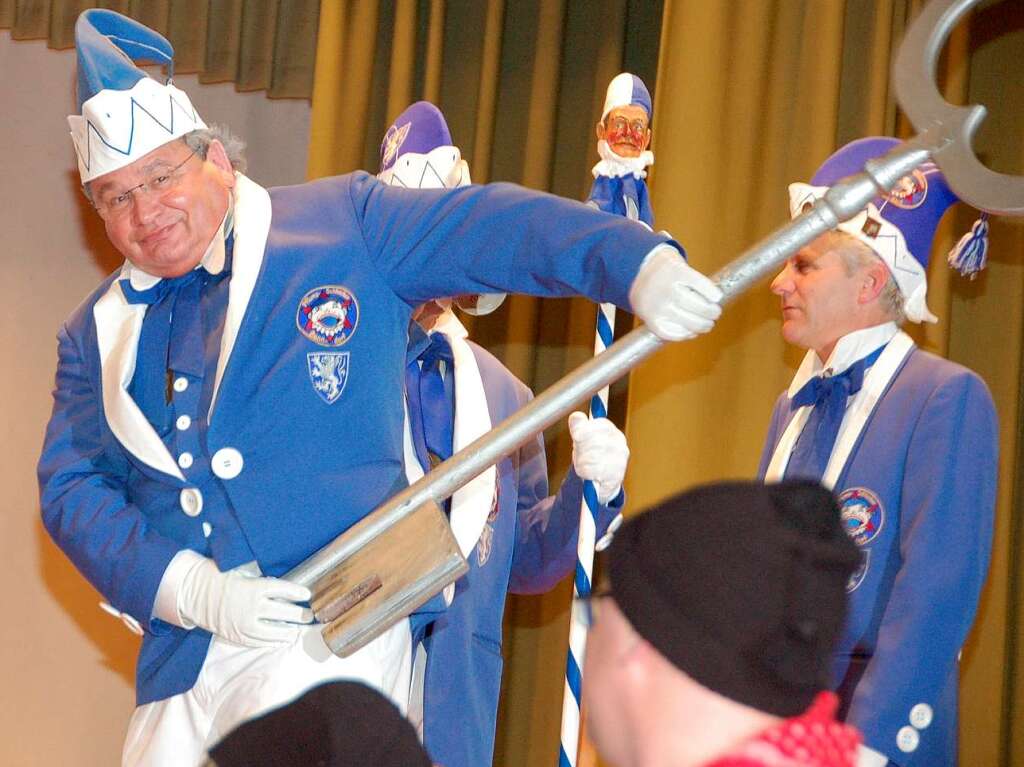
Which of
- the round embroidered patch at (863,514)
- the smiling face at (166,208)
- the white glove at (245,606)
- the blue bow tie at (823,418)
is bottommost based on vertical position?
the white glove at (245,606)

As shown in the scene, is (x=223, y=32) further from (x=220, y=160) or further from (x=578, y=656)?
(x=578, y=656)

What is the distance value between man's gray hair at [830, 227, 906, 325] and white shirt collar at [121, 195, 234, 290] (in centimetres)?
121

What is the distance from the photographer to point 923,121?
1.92m

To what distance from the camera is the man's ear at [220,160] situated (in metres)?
2.44

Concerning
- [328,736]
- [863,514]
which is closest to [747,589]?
[328,736]

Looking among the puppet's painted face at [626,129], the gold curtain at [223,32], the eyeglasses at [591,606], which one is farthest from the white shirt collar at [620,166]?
the eyeglasses at [591,606]

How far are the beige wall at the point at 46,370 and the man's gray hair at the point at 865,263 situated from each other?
208 cm

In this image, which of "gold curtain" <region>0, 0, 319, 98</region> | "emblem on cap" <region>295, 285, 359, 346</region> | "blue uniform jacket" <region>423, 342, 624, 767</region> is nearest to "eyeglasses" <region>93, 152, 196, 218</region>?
"emblem on cap" <region>295, 285, 359, 346</region>

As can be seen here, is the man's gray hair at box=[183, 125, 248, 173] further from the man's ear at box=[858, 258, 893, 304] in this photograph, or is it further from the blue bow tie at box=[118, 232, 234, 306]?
the man's ear at box=[858, 258, 893, 304]

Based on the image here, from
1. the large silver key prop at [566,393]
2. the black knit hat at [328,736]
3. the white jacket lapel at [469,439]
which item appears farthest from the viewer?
the white jacket lapel at [469,439]

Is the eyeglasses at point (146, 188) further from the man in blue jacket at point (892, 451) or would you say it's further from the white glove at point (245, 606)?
the man in blue jacket at point (892, 451)

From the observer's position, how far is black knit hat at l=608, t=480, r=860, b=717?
3.67ft

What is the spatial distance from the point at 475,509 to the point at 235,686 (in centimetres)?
61

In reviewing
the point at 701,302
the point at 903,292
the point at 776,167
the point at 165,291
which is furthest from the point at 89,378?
the point at 776,167
